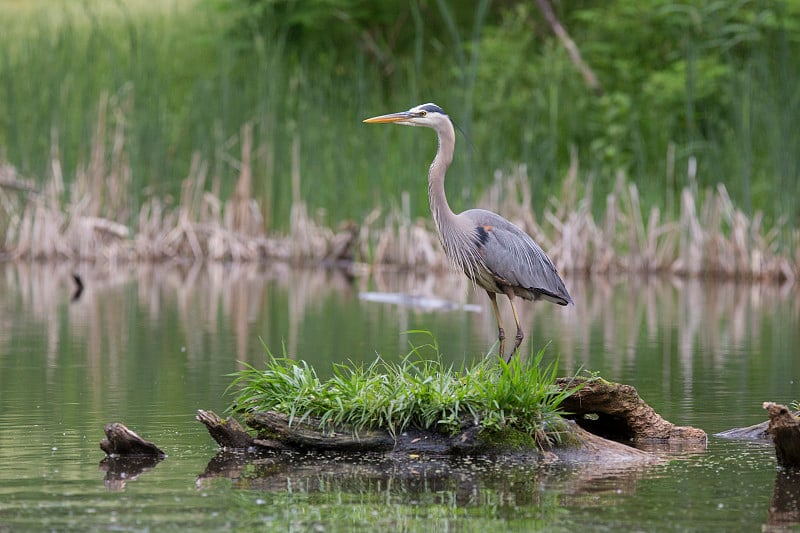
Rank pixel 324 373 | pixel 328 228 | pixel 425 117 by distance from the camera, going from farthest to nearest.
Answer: pixel 328 228, pixel 324 373, pixel 425 117

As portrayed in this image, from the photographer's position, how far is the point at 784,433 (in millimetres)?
5945

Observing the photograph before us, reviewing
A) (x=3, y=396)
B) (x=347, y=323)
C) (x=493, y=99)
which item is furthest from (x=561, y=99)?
(x=3, y=396)

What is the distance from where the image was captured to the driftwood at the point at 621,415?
265 inches

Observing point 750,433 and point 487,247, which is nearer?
point 750,433

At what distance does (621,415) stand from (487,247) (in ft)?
4.91

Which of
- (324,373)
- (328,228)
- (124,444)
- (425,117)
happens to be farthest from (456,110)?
(124,444)

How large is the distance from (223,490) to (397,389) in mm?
1237

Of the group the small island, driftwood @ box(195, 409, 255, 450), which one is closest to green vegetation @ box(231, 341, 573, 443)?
the small island

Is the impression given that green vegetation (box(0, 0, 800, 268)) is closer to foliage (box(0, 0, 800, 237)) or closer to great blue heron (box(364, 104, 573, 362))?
foliage (box(0, 0, 800, 237))

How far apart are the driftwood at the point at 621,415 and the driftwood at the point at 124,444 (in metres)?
2.09

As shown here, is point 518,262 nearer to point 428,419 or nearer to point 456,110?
point 428,419

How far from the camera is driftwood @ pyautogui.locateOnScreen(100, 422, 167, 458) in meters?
6.18

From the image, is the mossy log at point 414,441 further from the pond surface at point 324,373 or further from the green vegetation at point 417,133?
the green vegetation at point 417,133

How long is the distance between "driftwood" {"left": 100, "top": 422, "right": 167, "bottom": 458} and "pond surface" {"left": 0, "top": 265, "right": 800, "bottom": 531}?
13cm
